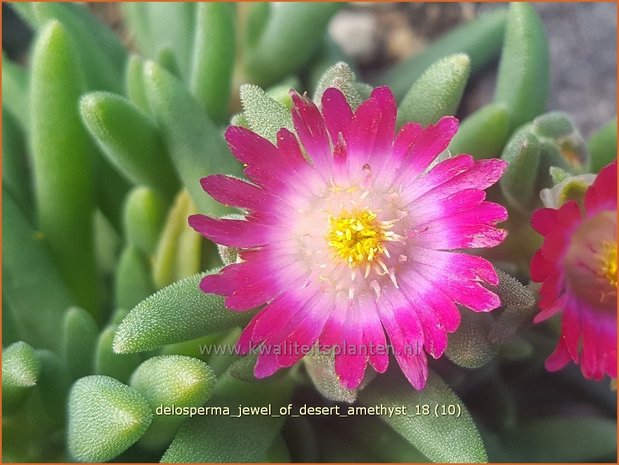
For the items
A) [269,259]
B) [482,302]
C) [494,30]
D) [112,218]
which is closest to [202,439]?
[269,259]

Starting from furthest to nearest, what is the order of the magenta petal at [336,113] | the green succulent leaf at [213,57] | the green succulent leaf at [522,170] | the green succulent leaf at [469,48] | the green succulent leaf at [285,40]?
the green succulent leaf at [469,48], the green succulent leaf at [285,40], the green succulent leaf at [213,57], the green succulent leaf at [522,170], the magenta petal at [336,113]

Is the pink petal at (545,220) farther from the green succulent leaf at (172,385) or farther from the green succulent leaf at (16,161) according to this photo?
the green succulent leaf at (16,161)

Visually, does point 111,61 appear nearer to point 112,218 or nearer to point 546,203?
point 112,218

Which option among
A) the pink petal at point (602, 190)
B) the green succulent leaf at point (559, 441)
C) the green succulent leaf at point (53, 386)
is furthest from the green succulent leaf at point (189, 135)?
the green succulent leaf at point (559, 441)

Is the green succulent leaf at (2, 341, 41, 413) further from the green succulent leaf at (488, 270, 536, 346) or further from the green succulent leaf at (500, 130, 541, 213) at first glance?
the green succulent leaf at (500, 130, 541, 213)

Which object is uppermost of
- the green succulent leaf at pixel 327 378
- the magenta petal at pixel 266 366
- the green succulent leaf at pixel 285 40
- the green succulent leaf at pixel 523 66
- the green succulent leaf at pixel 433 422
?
the green succulent leaf at pixel 285 40

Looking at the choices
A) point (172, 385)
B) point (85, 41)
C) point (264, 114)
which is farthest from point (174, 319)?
point (85, 41)
